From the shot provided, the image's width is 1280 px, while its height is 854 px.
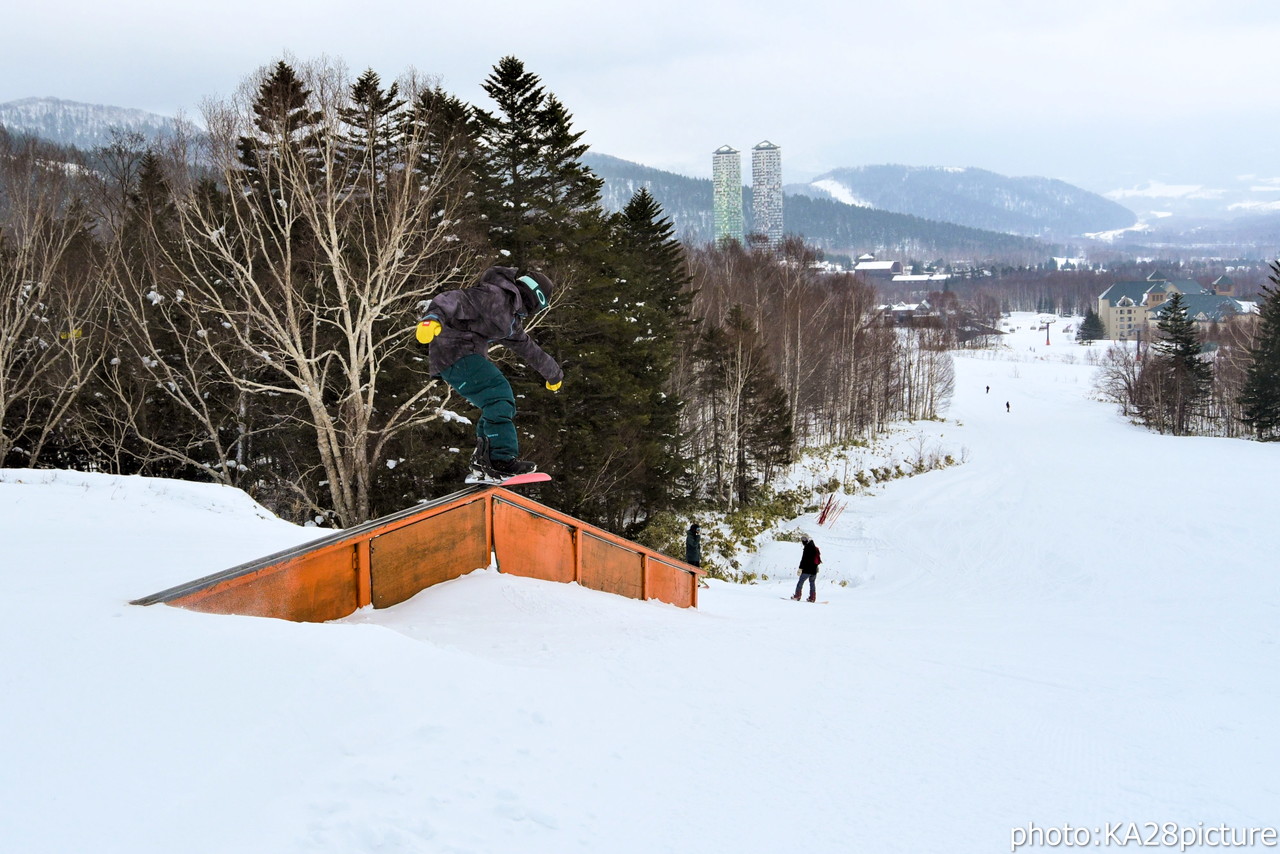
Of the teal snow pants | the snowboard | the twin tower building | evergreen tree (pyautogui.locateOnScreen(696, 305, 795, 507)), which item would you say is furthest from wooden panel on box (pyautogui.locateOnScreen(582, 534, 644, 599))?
the twin tower building

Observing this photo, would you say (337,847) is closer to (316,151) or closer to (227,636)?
(227,636)

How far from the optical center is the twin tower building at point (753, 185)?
479ft

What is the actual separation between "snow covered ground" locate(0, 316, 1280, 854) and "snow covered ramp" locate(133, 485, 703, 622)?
26cm

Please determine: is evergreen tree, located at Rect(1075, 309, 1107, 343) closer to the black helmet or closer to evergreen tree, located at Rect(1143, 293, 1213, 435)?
evergreen tree, located at Rect(1143, 293, 1213, 435)

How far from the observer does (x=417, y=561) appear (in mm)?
6668

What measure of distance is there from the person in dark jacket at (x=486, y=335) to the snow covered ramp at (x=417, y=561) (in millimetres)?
959

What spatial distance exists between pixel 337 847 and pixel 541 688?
6.19ft

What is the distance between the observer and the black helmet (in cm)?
633

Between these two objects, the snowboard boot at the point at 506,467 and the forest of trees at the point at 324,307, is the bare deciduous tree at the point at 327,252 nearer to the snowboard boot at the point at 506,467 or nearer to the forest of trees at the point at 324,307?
the forest of trees at the point at 324,307

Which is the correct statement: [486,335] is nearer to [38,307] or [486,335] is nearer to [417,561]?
[417,561]

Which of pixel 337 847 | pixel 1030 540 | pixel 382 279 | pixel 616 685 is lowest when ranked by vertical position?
pixel 1030 540

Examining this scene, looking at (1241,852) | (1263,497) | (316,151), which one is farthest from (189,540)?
(1263,497)

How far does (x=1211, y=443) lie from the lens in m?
39.2

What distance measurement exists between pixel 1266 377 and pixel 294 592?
60.6 m
